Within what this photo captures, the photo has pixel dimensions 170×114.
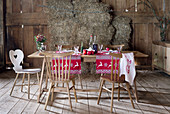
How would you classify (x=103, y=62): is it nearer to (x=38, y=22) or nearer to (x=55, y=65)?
(x=55, y=65)

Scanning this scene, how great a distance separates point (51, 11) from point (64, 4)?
0.40m

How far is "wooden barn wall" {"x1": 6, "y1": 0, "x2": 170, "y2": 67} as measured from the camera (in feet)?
19.1

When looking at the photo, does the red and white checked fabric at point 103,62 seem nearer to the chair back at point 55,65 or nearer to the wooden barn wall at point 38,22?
the chair back at point 55,65

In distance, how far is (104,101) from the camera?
3.51 metres

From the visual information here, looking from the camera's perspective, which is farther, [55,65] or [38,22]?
[38,22]

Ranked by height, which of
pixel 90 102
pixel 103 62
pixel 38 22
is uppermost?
pixel 38 22

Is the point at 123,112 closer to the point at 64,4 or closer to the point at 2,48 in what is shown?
the point at 64,4

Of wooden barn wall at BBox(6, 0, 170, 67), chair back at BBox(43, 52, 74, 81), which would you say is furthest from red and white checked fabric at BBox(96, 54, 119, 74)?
wooden barn wall at BBox(6, 0, 170, 67)

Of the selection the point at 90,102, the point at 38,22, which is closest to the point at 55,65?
the point at 90,102

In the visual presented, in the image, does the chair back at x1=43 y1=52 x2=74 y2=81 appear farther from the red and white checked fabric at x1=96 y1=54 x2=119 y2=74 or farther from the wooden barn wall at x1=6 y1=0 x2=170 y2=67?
the wooden barn wall at x1=6 y1=0 x2=170 y2=67

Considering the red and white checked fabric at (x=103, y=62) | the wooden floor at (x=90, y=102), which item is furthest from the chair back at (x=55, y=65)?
the red and white checked fabric at (x=103, y=62)

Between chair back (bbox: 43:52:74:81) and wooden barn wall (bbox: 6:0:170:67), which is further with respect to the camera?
wooden barn wall (bbox: 6:0:170:67)

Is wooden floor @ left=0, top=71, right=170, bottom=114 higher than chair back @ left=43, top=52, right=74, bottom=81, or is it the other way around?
chair back @ left=43, top=52, right=74, bottom=81

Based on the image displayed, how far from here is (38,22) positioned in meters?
5.82
